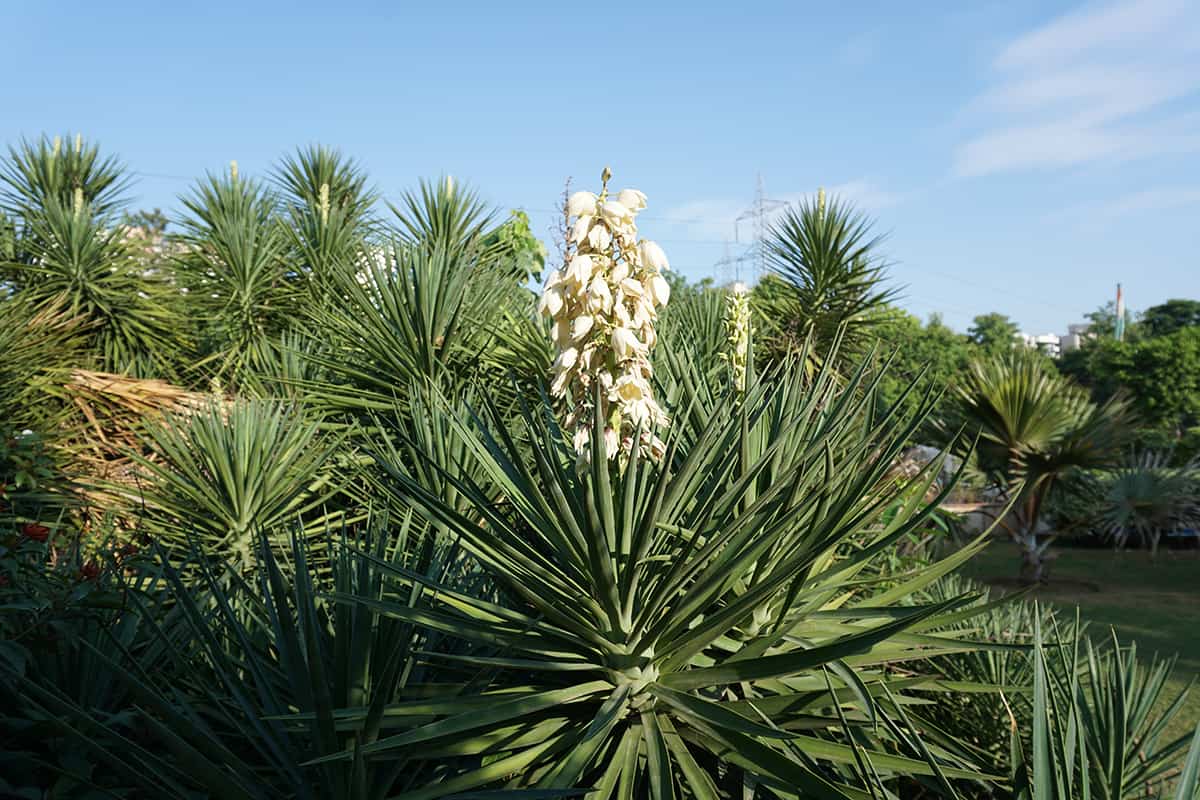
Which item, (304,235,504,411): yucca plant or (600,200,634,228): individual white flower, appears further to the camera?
(304,235,504,411): yucca plant

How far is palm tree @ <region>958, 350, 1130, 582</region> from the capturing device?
10891 millimetres

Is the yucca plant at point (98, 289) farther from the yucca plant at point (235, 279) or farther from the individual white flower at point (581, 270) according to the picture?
the individual white flower at point (581, 270)

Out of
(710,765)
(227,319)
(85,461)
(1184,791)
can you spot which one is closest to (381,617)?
(710,765)

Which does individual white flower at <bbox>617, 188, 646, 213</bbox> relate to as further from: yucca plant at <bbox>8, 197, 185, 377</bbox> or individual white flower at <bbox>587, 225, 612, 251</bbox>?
yucca plant at <bbox>8, 197, 185, 377</bbox>

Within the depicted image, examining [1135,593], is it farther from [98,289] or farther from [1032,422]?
[98,289]

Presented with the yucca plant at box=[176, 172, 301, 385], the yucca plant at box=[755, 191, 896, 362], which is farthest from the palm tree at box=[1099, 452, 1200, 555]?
the yucca plant at box=[176, 172, 301, 385]

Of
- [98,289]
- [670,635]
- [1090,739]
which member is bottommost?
[1090,739]

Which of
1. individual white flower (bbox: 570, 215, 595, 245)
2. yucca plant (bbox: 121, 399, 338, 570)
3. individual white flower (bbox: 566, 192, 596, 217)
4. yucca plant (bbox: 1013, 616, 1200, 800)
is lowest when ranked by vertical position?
yucca plant (bbox: 1013, 616, 1200, 800)

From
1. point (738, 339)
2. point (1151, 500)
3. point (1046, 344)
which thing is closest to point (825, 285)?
point (738, 339)

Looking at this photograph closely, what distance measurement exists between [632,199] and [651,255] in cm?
16

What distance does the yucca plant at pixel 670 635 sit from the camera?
5.39 feet

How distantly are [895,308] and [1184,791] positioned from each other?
721 centimetres

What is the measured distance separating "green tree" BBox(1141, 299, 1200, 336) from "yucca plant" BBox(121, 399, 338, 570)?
6828 centimetres

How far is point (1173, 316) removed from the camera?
203 feet
